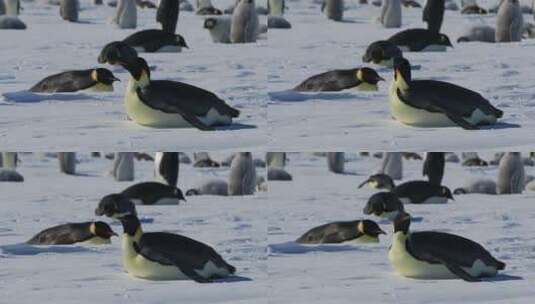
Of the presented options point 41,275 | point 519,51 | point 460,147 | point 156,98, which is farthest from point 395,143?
point 519,51

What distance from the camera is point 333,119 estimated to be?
29.6 ft

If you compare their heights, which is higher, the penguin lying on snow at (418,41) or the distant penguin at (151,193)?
the penguin lying on snow at (418,41)

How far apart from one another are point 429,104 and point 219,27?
6.12ft

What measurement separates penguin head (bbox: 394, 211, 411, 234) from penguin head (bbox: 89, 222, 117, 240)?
1390mm

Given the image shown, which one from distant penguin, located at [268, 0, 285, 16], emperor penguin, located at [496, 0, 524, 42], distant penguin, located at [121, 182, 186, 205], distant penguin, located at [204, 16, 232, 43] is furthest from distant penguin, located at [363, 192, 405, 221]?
emperor penguin, located at [496, 0, 524, 42]

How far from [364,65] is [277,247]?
172 cm

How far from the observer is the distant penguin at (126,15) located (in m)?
11.1

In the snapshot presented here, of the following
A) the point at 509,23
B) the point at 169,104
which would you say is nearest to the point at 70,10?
the point at 509,23

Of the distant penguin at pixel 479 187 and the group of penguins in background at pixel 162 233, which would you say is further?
the distant penguin at pixel 479 187

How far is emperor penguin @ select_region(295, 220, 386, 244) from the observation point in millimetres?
8641

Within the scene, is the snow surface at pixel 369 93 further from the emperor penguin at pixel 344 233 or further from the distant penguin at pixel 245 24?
the emperor penguin at pixel 344 233

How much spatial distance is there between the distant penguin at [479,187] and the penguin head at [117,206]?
2.12 m

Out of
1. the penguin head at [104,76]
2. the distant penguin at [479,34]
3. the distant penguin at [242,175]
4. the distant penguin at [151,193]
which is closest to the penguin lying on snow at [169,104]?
the distant penguin at [242,175]

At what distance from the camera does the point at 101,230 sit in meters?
8.66
